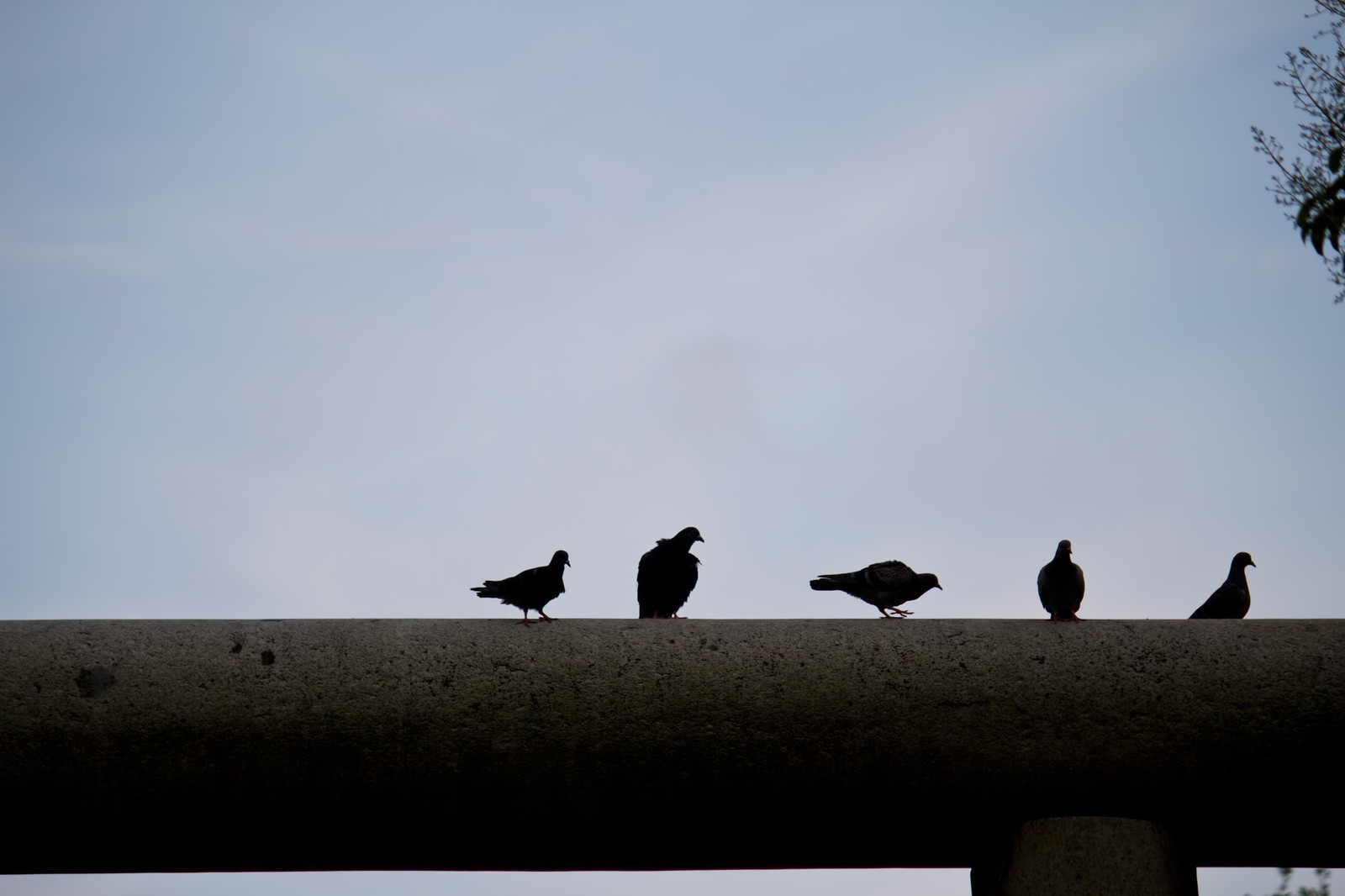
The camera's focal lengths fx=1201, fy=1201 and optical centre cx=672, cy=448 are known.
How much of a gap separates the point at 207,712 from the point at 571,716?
1.66m

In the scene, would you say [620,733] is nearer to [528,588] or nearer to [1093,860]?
[528,588]

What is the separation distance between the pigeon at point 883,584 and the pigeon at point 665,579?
3.54ft

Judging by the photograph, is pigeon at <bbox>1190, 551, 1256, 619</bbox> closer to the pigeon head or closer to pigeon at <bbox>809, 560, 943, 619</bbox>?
pigeon at <bbox>809, 560, 943, 619</bbox>

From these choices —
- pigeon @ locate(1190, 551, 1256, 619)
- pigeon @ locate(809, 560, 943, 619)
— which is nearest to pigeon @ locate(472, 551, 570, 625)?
pigeon @ locate(809, 560, 943, 619)

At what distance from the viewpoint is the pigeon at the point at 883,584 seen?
Answer: 29.5ft

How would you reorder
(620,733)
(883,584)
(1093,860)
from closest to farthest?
(620,733), (1093,860), (883,584)

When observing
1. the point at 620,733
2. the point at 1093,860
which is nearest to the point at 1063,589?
the point at 1093,860

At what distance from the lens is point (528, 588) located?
6938mm

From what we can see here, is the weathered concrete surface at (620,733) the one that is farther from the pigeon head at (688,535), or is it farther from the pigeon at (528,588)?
the pigeon head at (688,535)

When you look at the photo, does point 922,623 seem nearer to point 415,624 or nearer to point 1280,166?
point 415,624

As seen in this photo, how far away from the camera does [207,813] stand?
5590mm

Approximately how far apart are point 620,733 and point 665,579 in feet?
11.5

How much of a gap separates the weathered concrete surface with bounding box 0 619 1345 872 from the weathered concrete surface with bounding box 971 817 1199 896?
3.1 inches

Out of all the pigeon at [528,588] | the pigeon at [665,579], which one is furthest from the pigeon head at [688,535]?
the pigeon at [528,588]
